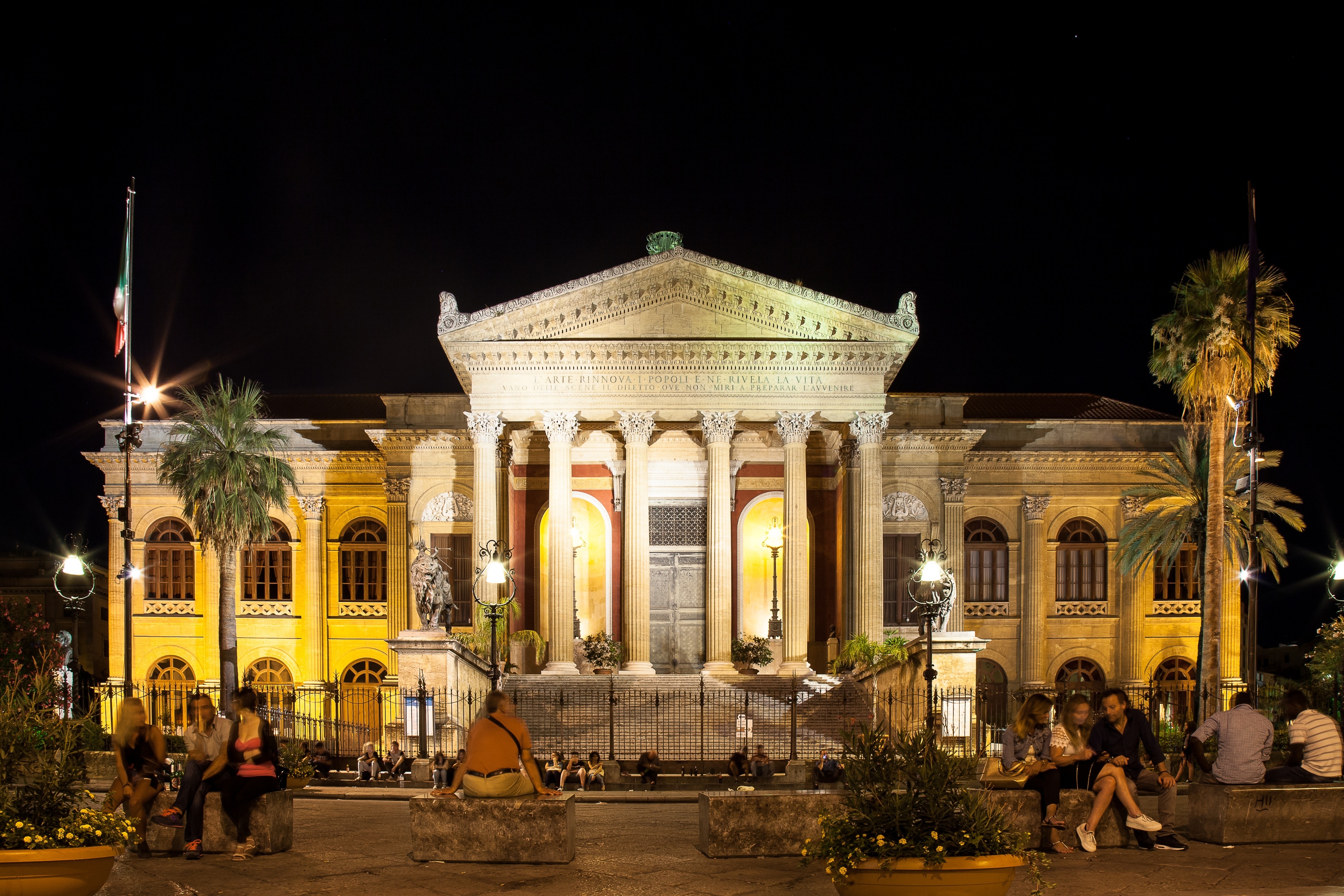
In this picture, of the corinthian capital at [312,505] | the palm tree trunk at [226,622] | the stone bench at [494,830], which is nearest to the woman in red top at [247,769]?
the stone bench at [494,830]

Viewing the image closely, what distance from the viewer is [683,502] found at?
3719 cm

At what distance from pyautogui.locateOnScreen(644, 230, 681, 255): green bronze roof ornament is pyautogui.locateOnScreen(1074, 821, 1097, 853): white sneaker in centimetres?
2639

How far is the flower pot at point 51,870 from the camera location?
8.67 m

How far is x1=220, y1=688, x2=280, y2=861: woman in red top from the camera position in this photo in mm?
11188

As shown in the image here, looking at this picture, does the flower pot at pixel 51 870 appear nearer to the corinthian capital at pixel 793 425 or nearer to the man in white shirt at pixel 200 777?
the man in white shirt at pixel 200 777

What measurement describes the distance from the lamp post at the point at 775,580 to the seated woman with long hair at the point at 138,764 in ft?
79.0

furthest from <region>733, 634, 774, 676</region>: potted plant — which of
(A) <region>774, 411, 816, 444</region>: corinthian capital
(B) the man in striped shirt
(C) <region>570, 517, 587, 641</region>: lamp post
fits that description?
(B) the man in striped shirt

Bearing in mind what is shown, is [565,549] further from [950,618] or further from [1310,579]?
[1310,579]

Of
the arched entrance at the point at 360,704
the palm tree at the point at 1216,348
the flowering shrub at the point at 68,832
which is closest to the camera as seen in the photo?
the flowering shrub at the point at 68,832

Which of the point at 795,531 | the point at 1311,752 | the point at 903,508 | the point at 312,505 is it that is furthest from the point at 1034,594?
the point at 1311,752

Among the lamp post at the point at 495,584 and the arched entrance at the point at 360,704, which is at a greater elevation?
the lamp post at the point at 495,584

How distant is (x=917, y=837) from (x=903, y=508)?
3132 cm

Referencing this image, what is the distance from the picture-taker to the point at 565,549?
108 feet

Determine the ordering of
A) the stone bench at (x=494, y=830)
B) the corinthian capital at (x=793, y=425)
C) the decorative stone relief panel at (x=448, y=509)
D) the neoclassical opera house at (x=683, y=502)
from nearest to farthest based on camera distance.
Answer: the stone bench at (x=494, y=830), the neoclassical opera house at (x=683, y=502), the corinthian capital at (x=793, y=425), the decorative stone relief panel at (x=448, y=509)
